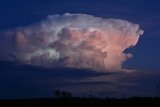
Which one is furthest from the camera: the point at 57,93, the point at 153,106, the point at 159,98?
the point at 57,93

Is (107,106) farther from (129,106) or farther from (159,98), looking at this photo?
(159,98)

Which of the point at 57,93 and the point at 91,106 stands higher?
the point at 57,93

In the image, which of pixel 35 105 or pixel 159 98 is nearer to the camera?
pixel 35 105

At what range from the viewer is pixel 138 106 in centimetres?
12244

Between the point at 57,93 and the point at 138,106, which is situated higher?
the point at 57,93

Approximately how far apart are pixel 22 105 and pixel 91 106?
620 inches

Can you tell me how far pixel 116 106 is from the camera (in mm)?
123250

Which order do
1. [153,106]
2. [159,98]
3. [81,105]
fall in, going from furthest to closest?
[159,98], [81,105], [153,106]

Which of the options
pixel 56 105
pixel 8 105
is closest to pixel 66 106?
pixel 56 105

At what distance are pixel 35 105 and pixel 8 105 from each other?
656cm

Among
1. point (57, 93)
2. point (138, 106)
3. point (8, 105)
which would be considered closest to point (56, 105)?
point (8, 105)

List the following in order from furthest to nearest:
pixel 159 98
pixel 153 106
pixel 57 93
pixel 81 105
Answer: pixel 57 93 < pixel 159 98 < pixel 81 105 < pixel 153 106

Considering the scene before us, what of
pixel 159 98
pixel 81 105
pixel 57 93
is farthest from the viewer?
pixel 57 93

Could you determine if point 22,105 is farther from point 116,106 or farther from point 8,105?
point 116,106
